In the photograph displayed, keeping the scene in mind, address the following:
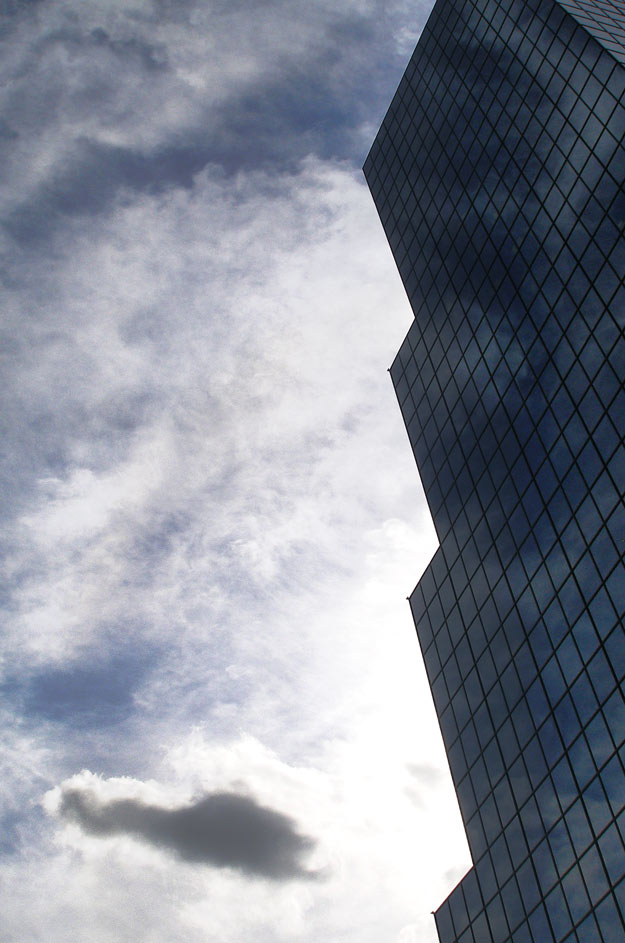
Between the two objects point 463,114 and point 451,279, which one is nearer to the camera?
point 451,279

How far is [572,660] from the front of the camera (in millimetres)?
47094

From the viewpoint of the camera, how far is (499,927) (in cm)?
4766

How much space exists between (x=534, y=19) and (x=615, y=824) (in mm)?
65083

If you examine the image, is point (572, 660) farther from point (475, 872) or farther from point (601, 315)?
point (601, 315)

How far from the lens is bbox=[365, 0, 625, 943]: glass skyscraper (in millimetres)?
44781

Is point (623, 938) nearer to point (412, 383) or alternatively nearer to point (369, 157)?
Answer: point (412, 383)

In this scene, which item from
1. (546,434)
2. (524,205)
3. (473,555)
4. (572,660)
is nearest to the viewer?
(572,660)

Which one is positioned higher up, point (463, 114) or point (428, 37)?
point (428, 37)

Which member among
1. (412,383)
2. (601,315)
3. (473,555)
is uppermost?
(412,383)

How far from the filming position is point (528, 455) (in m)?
57.3

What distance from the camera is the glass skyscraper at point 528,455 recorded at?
44781 mm

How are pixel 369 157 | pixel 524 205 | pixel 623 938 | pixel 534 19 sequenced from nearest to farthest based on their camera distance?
pixel 623 938
pixel 524 205
pixel 534 19
pixel 369 157

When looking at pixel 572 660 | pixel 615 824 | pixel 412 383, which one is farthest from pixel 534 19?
pixel 615 824

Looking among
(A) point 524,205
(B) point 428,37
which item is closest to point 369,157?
(B) point 428,37
